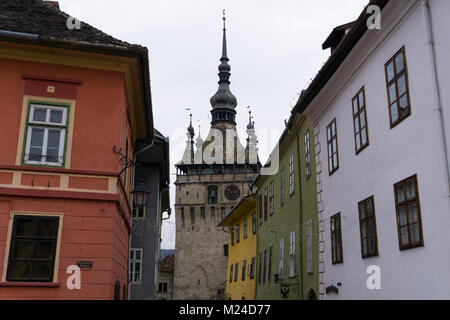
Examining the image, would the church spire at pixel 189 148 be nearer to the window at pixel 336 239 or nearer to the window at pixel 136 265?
the window at pixel 136 265

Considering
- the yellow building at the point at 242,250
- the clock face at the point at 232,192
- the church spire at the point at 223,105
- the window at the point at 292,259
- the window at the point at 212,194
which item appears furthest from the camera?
the church spire at the point at 223,105

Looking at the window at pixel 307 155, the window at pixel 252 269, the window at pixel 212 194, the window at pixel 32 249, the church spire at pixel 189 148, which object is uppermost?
the church spire at pixel 189 148

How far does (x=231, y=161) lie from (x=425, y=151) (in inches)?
2502

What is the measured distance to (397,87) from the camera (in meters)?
9.23

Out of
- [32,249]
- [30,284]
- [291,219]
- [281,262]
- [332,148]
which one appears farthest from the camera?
[281,262]

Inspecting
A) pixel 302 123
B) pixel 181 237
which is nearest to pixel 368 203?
pixel 302 123

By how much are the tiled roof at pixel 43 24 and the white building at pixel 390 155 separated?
4.98 meters

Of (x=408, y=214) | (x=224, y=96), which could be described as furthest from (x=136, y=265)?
(x=224, y=96)

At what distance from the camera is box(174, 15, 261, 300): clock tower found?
6331cm

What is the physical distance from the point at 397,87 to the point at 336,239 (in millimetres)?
4822

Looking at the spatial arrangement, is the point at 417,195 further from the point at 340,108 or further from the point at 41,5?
the point at 41,5

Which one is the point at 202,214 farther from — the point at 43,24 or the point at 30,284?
the point at 30,284

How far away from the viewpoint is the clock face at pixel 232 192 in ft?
222

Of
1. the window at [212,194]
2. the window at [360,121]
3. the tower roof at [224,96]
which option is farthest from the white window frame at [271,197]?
the tower roof at [224,96]
